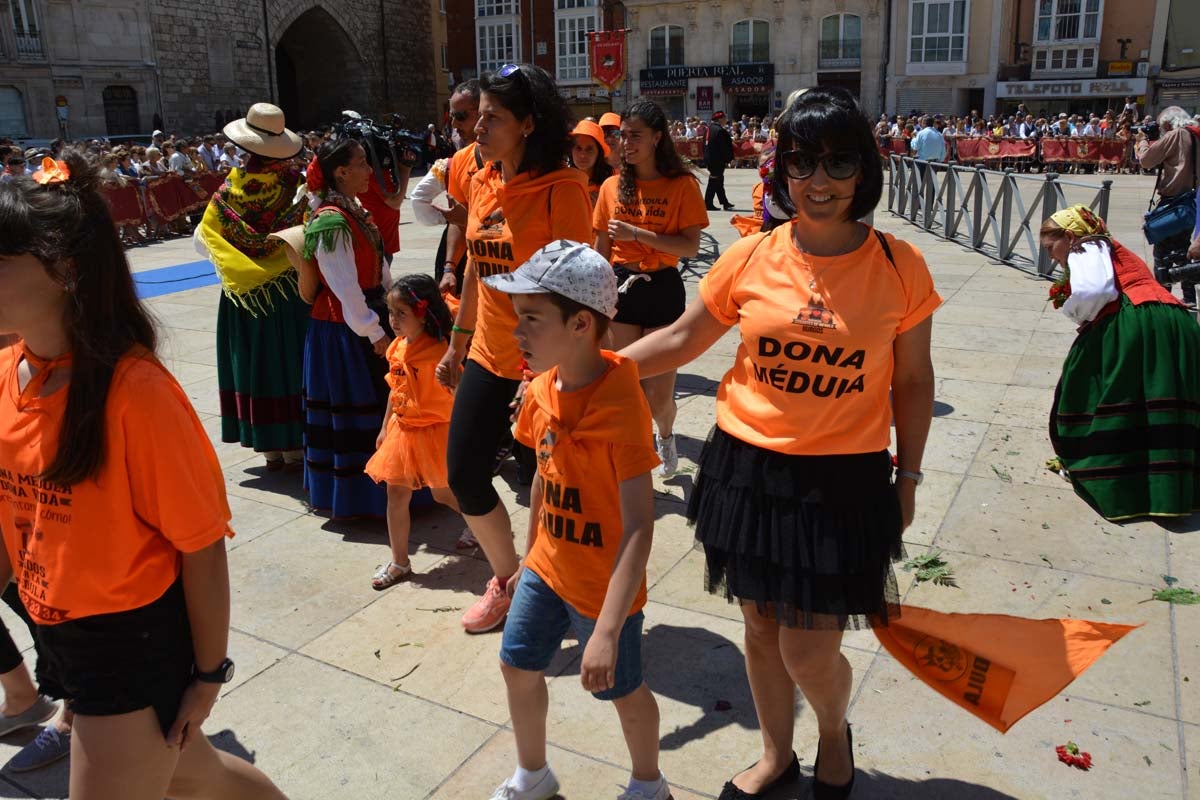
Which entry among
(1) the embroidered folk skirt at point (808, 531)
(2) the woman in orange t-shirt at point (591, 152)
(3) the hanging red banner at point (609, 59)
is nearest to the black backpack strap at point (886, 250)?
(1) the embroidered folk skirt at point (808, 531)

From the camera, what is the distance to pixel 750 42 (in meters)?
42.0

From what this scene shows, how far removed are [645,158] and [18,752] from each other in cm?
A: 361

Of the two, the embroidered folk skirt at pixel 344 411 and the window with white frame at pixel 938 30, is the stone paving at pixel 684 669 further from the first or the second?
the window with white frame at pixel 938 30

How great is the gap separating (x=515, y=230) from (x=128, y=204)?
48.4 ft

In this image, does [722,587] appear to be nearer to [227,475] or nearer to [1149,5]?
[227,475]

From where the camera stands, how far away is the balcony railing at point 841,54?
4034cm

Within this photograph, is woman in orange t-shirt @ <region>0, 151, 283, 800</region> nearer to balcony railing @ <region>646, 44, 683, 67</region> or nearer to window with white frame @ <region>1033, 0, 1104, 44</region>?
window with white frame @ <region>1033, 0, 1104, 44</region>

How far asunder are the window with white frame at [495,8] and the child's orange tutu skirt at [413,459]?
157 feet

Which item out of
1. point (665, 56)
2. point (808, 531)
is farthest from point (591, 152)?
point (665, 56)

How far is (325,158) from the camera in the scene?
437 centimetres

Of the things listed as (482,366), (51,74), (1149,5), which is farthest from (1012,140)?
(51,74)

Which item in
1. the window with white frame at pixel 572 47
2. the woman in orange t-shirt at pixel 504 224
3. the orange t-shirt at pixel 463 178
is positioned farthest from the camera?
the window with white frame at pixel 572 47

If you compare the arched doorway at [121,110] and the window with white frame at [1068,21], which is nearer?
the arched doorway at [121,110]

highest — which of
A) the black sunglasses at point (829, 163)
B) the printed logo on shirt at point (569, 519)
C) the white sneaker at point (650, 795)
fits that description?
the black sunglasses at point (829, 163)
